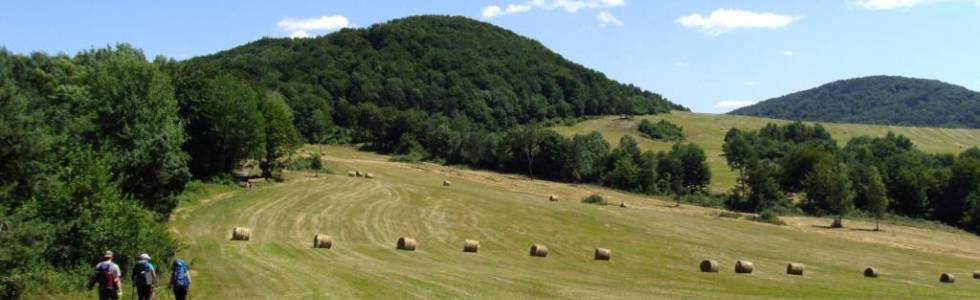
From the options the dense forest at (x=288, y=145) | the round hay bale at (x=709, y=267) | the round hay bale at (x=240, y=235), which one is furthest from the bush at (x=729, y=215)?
the round hay bale at (x=240, y=235)

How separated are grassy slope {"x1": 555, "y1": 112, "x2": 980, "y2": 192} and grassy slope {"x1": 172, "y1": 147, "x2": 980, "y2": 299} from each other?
60902mm

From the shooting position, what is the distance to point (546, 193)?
85.9 m

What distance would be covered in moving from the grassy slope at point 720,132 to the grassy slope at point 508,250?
200ft

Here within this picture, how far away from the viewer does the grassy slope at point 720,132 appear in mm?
142500

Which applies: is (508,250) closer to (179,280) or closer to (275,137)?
(179,280)

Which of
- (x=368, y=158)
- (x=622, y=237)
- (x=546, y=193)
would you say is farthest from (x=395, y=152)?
(x=622, y=237)

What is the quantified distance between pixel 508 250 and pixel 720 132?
442 ft

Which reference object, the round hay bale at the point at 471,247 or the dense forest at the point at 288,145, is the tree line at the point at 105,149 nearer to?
the dense forest at the point at 288,145

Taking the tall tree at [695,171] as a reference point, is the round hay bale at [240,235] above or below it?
below

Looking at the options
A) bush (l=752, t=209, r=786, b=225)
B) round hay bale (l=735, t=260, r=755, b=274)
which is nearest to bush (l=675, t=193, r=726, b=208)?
bush (l=752, t=209, r=786, b=225)

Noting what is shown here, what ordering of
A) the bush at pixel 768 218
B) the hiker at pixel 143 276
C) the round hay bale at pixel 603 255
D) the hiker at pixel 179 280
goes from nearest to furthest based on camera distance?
the hiker at pixel 143 276 < the hiker at pixel 179 280 < the round hay bale at pixel 603 255 < the bush at pixel 768 218

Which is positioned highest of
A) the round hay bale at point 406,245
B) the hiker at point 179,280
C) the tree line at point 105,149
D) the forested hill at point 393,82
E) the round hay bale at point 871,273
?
the forested hill at point 393,82

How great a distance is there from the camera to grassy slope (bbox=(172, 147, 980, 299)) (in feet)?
85.7

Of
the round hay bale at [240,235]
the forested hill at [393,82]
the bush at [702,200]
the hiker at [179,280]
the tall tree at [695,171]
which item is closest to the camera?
the hiker at [179,280]
